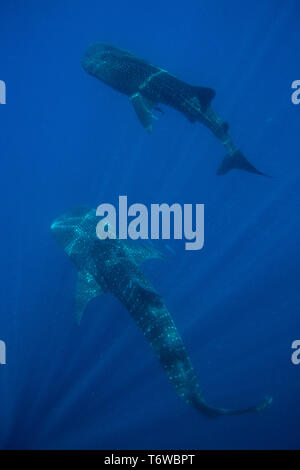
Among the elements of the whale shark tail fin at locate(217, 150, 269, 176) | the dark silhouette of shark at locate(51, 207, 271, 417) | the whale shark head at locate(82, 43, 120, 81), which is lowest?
the dark silhouette of shark at locate(51, 207, 271, 417)

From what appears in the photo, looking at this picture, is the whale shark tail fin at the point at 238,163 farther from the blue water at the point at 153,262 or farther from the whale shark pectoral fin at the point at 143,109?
the blue water at the point at 153,262

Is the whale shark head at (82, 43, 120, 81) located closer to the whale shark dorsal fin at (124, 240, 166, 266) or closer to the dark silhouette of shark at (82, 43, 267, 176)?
the dark silhouette of shark at (82, 43, 267, 176)

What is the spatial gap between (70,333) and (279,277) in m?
8.70

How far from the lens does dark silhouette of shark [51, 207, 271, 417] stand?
6.00 m

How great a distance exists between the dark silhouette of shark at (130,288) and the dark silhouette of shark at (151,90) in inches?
114

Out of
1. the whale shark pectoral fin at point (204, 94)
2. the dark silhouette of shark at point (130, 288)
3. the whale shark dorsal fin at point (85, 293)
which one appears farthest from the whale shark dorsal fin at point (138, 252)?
the whale shark pectoral fin at point (204, 94)

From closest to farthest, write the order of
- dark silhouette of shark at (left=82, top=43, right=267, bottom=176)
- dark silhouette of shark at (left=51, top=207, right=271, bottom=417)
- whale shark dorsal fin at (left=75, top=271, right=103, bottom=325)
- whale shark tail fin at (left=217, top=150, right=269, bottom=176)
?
1. dark silhouette of shark at (left=51, top=207, right=271, bottom=417)
2. dark silhouette of shark at (left=82, top=43, right=267, bottom=176)
3. whale shark dorsal fin at (left=75, top=271, right=103, bottom=325)
4. whale shark tail fin at (left=217, top=150, right=269, bottom=176)

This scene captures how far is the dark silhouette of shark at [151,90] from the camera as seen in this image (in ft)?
24.0

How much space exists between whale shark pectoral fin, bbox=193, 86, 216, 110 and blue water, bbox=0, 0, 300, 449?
638cm

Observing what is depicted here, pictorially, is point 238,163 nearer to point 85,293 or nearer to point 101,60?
point 101,60

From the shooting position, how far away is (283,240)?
15117mm

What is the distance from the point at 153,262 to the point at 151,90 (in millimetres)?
6399

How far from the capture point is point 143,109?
24.5ft

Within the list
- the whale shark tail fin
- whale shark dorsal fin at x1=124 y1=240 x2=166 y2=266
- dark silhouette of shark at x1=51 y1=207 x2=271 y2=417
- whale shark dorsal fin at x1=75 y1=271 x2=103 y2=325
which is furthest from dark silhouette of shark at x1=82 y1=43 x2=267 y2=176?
whale shark dorsal fin at x1=75 y1=271 x2=103 y2=325
